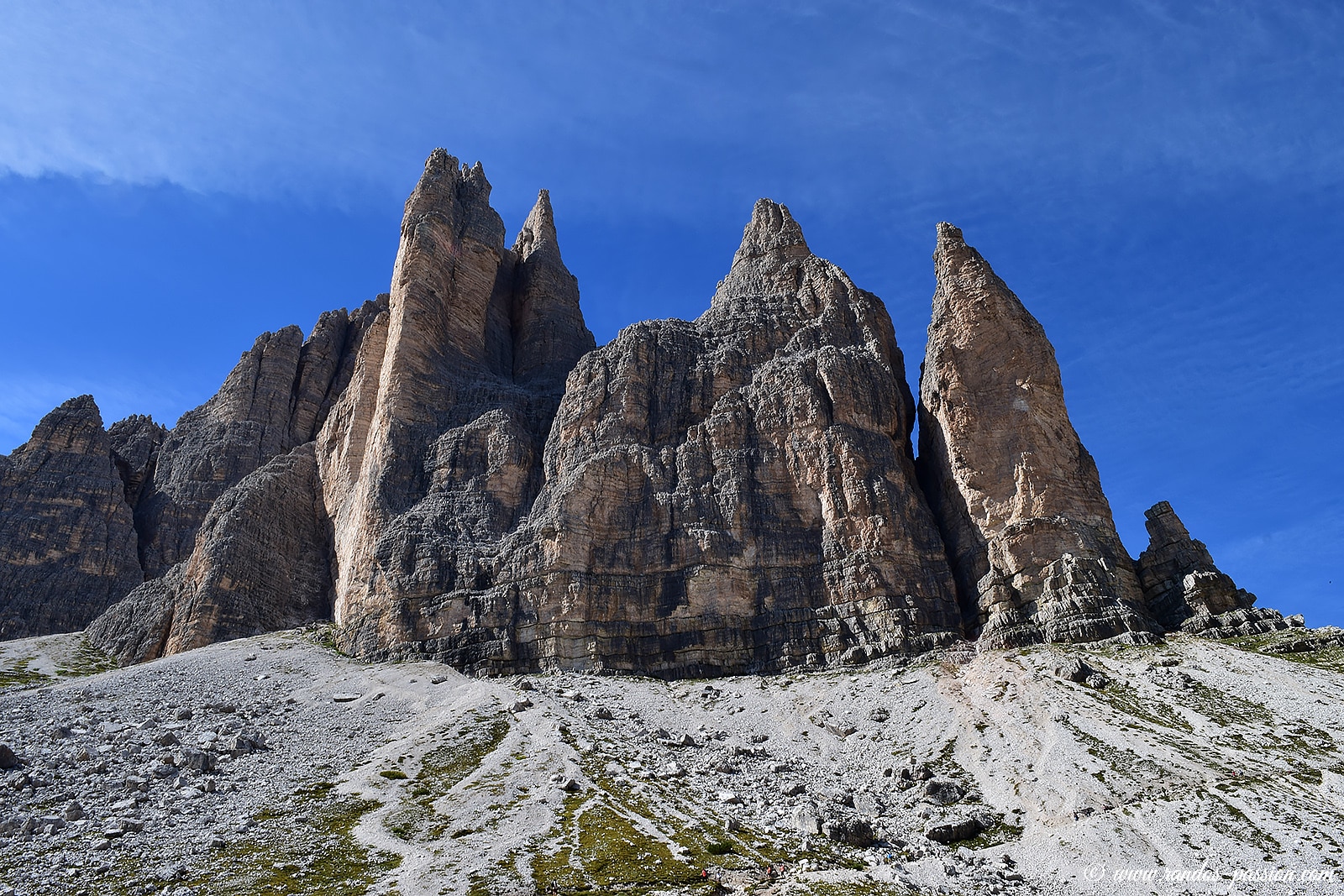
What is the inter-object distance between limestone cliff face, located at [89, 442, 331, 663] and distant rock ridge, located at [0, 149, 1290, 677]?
327 mm

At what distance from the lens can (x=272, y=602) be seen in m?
99.5

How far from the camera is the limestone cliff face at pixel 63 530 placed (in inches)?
4567

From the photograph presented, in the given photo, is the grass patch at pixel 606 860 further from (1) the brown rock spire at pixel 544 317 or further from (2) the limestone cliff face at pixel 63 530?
(2) the limestone cliff face at pixel 63 530

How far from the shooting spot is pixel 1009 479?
7900cm

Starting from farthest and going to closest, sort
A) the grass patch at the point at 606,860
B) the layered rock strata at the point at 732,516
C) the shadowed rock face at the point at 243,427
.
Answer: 1. the shadowed rock face at the point at 243,427
2. the layered rock strata at the point at 732,516
3. the grass patch at the point at 606,860

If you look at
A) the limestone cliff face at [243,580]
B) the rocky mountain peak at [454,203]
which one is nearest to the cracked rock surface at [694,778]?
the limestone cliff face at [243,580]

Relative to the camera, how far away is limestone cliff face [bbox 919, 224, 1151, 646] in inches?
2808

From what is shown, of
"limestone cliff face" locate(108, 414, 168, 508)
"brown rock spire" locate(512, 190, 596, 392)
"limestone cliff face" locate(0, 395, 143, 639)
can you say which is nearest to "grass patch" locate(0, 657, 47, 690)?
"limestone cliff face" locate(0, 395, 143, 639)

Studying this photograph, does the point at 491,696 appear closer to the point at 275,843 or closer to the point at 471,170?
the point at 275,843

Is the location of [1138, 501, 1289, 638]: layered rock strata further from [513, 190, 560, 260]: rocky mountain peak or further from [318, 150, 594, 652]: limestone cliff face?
[513, 190, 560, 260]: rocky mountain peak

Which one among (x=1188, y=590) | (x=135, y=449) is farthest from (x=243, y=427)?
(x=1188, y=590)

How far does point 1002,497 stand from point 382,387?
222 ft

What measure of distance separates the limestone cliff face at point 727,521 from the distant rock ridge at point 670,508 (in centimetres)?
25

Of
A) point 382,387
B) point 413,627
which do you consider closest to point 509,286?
point 382,387
